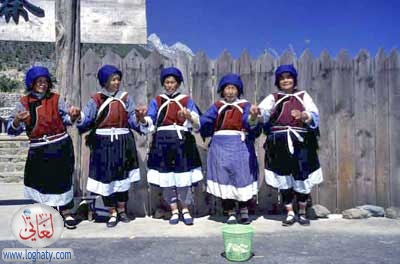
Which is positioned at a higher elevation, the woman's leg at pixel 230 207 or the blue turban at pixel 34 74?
the blue turban at pixel 34 74

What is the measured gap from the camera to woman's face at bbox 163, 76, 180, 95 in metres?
5.10

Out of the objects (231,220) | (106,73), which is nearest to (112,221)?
(231,220)

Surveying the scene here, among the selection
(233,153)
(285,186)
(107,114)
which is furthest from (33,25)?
(285,186)

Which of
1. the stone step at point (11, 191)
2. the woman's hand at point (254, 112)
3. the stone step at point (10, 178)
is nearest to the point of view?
the woman's hand at point (254, 112)

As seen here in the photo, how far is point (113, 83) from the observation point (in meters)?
4.98

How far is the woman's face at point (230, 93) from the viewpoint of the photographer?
16.5ft

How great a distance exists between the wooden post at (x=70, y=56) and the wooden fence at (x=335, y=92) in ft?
0.28

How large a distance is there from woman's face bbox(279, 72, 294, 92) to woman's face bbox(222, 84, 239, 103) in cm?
50

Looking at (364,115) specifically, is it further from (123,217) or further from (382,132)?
(123,217)

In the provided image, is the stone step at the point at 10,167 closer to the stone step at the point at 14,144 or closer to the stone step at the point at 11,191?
the stone step at the point at 14,144

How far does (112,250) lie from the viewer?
13.4 ft

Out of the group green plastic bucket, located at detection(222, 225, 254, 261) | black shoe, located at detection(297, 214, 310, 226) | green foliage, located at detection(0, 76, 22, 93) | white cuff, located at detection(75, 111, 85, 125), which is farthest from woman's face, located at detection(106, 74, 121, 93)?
green foliage, located at detection(0, 76, 22, 93)

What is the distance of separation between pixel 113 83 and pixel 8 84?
52.7ft

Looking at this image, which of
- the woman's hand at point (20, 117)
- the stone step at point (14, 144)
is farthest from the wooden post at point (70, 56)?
the stone step at point (14, 144)
